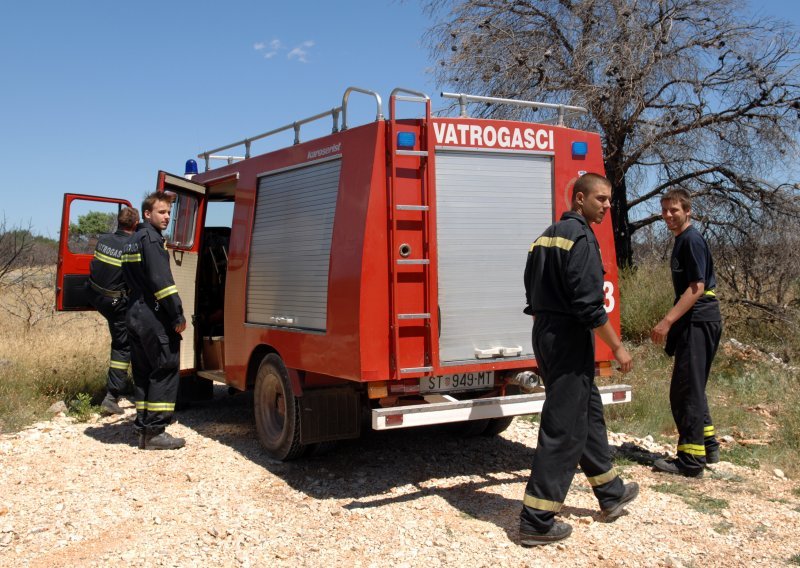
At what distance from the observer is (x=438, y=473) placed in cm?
589

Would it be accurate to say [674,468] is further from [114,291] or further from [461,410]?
[114,291]

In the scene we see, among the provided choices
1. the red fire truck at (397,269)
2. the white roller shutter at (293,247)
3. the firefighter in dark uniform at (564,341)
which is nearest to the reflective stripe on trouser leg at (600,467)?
the firefighter in dark uniform at (564,341)

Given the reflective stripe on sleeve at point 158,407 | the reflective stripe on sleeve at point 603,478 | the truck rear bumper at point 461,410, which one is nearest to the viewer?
the reflective stripe on sleeve at point 603,478

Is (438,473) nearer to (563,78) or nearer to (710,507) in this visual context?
(710,507)

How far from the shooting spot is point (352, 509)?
5.07m

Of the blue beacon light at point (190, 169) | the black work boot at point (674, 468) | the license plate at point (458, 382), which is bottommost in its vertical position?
the black work boot at point (674, 468)

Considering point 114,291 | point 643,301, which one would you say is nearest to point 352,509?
point 114,291

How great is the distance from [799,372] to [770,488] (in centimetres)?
389

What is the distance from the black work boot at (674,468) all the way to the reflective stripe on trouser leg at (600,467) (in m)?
1.18

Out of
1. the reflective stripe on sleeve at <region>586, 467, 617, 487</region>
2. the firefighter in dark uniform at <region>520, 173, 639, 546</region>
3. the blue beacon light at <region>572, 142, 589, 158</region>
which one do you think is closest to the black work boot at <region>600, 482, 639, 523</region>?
the reflective stripe on sleeve at <region>586, 467, 617, 487</region>

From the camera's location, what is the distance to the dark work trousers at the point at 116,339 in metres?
8.09

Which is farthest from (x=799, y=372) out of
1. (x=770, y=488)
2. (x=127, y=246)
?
(x=127, y=246)

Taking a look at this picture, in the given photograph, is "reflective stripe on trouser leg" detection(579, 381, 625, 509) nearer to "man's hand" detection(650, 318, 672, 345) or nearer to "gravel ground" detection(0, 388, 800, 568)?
"gravel ground" detection(0, 388, 800, 568)

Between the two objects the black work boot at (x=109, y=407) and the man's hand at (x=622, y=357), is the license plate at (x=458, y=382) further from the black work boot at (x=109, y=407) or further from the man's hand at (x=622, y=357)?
the black work boot at (x=109, y=407)
